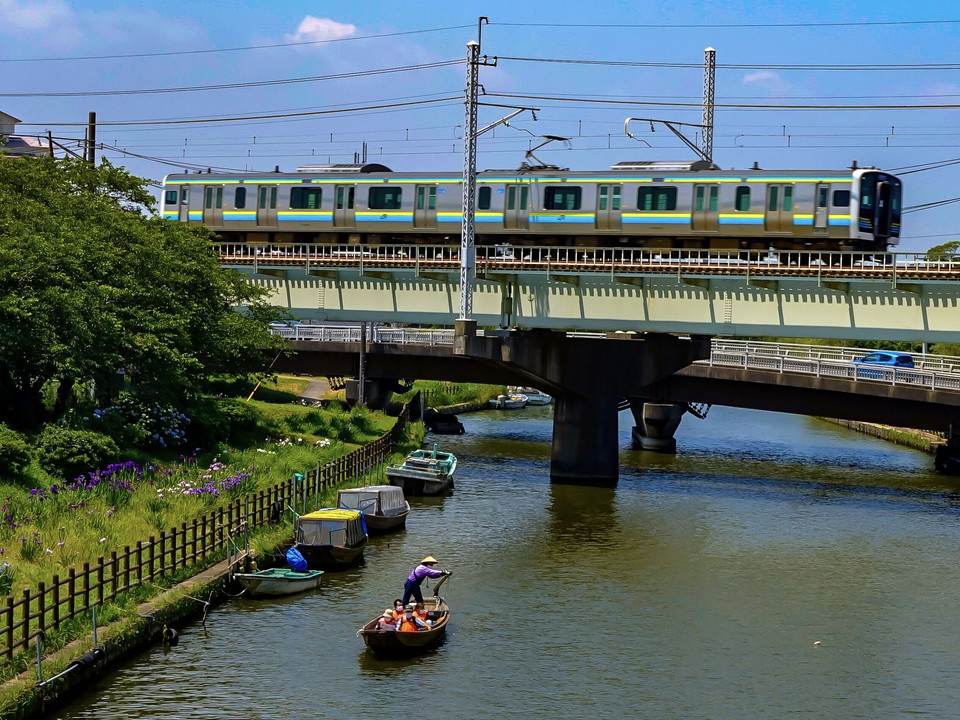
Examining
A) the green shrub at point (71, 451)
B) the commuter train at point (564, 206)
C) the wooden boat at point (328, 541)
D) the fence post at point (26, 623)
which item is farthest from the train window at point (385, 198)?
the fence post at point (26, 623)

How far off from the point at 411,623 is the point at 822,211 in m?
28.7

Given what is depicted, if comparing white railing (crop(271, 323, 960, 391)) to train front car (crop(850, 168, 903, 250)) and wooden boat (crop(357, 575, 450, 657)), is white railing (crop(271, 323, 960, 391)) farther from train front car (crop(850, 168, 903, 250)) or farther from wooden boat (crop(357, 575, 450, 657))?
wooden boat (crop(357, 575, 450, 657))

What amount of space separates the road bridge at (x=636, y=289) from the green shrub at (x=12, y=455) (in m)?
18.7

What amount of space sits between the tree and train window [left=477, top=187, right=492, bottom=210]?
10137 mm

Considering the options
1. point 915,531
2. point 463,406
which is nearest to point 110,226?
point 915,531

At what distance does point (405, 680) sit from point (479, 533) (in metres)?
15.6

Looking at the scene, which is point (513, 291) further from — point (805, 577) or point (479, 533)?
point (805, 577)

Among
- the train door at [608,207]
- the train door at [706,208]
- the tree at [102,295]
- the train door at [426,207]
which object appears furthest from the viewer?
the train door at [426,207]

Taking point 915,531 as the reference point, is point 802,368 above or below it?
above

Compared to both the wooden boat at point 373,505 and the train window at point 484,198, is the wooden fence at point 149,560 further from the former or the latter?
the train window at point 484,198

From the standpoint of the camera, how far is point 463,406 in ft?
300

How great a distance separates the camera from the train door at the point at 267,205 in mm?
60688

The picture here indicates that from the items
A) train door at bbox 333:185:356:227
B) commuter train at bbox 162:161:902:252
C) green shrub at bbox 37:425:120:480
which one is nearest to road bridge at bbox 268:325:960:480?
commuter train at bbox 162:161:902:252

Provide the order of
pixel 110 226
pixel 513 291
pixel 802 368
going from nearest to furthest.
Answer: pixel 110 226, pixel 513 291, pixel 802 368
